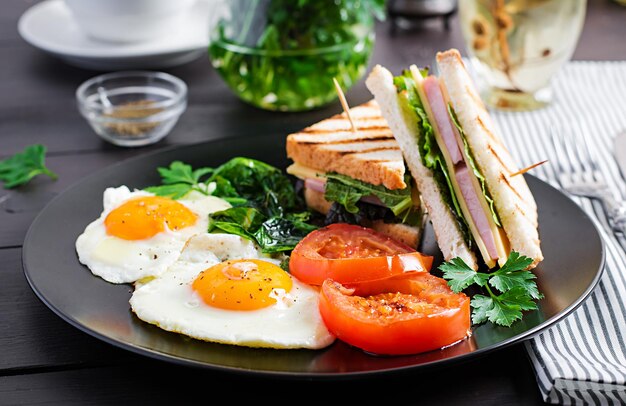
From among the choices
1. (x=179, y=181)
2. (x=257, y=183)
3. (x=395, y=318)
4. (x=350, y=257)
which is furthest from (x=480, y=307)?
(x=179, y=181)

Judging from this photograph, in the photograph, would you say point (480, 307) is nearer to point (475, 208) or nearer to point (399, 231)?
point (475, 208)

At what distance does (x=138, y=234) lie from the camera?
10.0 ft

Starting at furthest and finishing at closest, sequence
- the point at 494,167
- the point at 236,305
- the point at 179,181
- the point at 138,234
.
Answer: the point at 179,181 → the point at 494,167 → the point at 138,234 → the point at 236,305

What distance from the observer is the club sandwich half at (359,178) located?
128 inches

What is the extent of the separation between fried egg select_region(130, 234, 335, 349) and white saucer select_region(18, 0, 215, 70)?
2.53 metres

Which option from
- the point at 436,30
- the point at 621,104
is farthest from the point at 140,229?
the point at 436,30

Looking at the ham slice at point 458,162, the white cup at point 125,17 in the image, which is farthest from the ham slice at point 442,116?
the white cup at point 125,17

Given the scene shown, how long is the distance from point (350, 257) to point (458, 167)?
64 centimetres

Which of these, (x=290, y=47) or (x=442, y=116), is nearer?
(x=442, y=116)

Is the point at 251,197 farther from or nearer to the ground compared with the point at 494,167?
nearer to the ground

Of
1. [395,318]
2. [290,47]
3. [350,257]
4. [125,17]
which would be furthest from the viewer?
[125,17]

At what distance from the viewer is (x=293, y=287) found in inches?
109

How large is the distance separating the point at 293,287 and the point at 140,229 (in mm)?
672

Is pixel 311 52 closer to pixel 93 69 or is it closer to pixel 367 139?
pixel 367 139
